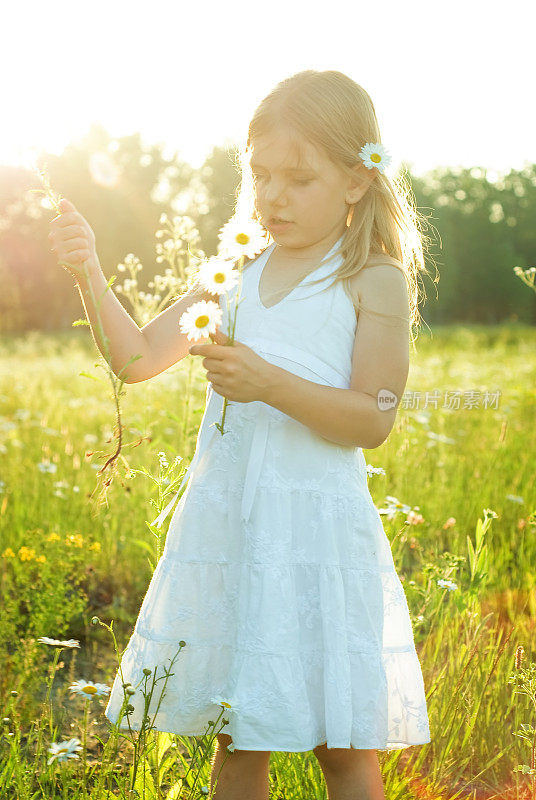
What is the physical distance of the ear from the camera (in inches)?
68.1

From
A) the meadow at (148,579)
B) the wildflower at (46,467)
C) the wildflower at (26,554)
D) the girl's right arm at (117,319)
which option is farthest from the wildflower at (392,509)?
the wildflower at (46,467)

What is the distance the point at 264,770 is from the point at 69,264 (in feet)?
3.55

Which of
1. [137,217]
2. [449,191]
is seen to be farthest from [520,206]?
[137,217]

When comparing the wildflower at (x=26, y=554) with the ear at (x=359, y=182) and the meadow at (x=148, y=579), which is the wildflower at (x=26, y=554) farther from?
the ear at (x=359, y=182)

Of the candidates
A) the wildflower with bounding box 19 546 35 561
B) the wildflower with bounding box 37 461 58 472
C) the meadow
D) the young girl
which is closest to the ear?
the young girl

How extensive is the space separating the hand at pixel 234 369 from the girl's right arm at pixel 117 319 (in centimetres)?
19

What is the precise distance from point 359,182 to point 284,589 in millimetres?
860

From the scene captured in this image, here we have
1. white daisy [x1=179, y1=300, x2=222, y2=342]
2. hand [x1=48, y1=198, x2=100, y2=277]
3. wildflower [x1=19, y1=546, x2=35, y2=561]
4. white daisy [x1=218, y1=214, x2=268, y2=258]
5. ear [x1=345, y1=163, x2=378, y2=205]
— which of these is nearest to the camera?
white daisy [x1=179, y1=300, x2=222, y2=342]

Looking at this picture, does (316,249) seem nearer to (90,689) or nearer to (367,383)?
(367,383)

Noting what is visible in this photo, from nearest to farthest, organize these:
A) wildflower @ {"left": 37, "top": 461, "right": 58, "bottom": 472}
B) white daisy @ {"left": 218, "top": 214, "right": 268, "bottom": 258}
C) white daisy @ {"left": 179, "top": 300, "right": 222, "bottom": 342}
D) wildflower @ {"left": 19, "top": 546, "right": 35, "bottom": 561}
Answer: white daisy @ {"left": 179, "top": 300, "right": 222, "bottom": 342}
white daisy @ {"left": 218, "top": 214, "right": 268, "bottom": 258}
wildflower @ {"left": 19, "top": 546, "right": 35, "bottom": 561}
wildflower @ {"left": 37, "top": 461, "right": 58, "bottom": 472}

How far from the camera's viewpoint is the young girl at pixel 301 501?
1.53 metres

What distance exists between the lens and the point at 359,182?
5.73 feet

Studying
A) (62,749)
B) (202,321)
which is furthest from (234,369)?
(62,749)

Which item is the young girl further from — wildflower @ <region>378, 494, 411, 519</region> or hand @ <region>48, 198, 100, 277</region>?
wildflower @ <region>378, 494, 411, 519</region>
